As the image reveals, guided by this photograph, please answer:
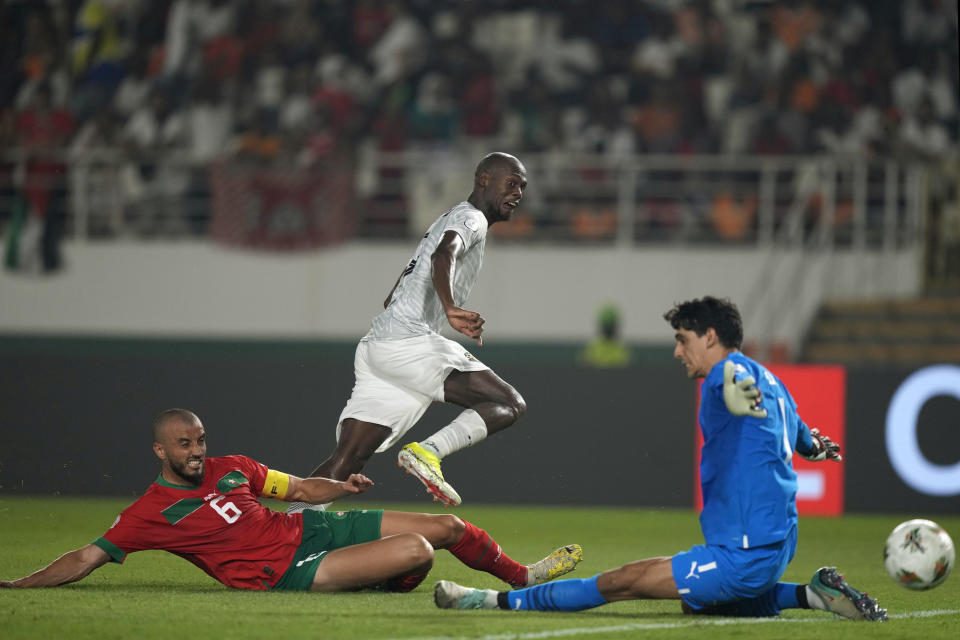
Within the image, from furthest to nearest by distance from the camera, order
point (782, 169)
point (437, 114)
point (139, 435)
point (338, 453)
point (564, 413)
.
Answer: point (437, 114) < point (782, 169) < point (564, 413) < point (139, 435) < point (338, 453)

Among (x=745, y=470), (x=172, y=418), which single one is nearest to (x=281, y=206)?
(x=172, y=418)

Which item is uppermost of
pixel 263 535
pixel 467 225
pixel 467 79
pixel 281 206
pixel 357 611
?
pixel 467 79

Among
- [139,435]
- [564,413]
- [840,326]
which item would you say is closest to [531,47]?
[840,326]

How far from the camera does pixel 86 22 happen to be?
17.4m

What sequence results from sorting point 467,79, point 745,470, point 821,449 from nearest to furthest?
point 745,470, point 821,449, point 467,79

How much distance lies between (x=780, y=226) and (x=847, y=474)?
3698mm

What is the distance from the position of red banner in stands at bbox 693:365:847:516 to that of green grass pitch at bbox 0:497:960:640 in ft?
8.73

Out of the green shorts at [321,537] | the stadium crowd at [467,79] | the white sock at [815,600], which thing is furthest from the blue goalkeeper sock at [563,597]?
the stadium crowd at [467,79]

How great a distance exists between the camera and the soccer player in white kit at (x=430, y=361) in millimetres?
7504

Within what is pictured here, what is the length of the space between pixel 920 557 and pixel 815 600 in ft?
Result: 1.69

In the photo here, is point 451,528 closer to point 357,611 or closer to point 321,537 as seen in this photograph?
point 321,537

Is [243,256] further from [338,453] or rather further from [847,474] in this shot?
[338,453]

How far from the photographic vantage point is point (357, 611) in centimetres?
642

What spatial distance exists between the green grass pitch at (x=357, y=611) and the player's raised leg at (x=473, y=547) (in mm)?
295
